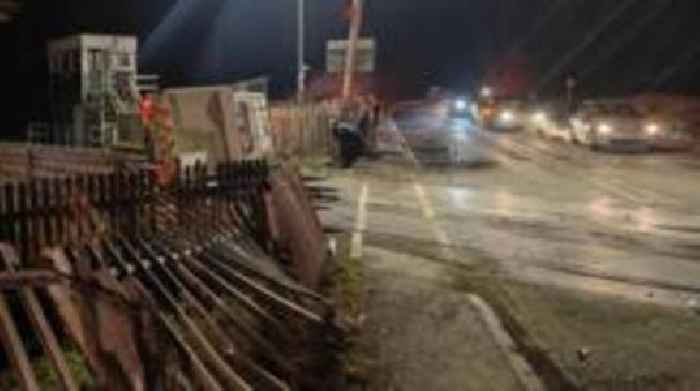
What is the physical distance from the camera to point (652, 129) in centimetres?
3797

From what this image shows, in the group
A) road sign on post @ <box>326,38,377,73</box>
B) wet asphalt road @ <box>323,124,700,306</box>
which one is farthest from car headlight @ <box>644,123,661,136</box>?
road sign on post @ <box>326,38,377,73</box>

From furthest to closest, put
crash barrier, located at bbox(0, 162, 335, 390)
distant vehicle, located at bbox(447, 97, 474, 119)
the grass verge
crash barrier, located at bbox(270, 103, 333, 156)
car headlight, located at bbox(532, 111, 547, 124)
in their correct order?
1. distant vehicle, located at bbox(447, 97, 474, 119)
2. car headlight, located at bbox(532, 111, 547, 124)
3. crash barrier, located at bbox(270, 103, 333, 156)
4. the grass verge
5. crash barrier, located at bbox(0, 162, 335, 390)

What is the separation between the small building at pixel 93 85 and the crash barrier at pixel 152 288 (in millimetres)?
24285

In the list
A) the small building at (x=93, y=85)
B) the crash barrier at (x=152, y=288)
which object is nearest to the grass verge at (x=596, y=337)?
the crash barrier at (x=152, y=288)

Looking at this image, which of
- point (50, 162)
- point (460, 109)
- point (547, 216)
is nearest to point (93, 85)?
point (50, 162)

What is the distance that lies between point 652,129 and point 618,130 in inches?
56.9

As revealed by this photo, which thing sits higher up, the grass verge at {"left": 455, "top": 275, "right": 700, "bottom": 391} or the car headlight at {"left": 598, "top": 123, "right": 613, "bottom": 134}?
the car headlight at {"left": 598, "top": 123, "right": 613, "bottom": 134}

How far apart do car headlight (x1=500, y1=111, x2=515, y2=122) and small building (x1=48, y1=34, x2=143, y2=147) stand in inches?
841

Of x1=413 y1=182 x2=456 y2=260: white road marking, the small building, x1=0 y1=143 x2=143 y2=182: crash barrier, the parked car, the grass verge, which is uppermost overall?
the small building

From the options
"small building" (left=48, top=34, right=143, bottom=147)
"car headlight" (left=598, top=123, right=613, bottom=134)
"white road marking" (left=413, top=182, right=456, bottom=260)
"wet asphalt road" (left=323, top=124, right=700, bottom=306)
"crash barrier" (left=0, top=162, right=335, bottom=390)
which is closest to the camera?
"crash barrier" (left=0, top=162, right=335, bottom=390)

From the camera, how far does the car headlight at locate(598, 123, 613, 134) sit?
1485 inches

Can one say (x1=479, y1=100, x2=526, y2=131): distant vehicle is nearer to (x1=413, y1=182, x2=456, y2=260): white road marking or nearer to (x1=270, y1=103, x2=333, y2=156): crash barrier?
(x1=270, y1=103, x2=333, y2=156): crash barrier

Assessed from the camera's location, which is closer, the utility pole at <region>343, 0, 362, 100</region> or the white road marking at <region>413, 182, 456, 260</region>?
the white road marking at <region>413, 182, 456, 260</region>

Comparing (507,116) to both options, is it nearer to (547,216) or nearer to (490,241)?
(547,216)
